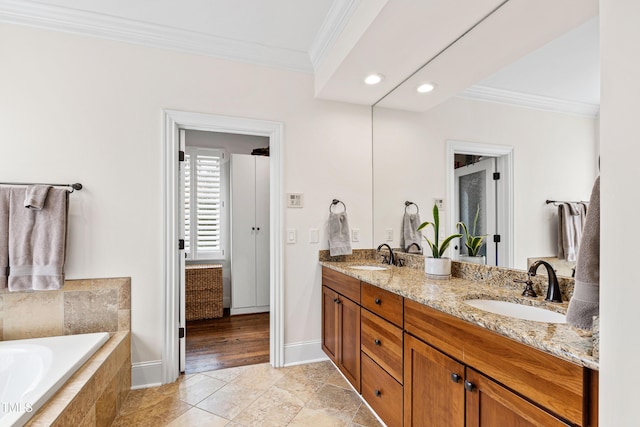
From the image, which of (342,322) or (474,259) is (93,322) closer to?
(342,322)

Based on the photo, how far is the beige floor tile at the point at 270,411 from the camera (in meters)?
1.85

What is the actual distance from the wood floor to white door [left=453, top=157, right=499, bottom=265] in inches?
77.2

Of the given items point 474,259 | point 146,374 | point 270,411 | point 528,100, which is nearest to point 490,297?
point 474,259

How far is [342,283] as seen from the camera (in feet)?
7.40

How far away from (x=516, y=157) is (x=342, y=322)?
150 centimetres

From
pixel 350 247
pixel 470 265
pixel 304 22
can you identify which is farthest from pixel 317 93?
pixel 470 265

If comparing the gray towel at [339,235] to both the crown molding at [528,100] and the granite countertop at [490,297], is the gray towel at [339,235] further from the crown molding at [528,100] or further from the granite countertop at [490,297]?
the crown molding at [528,100]

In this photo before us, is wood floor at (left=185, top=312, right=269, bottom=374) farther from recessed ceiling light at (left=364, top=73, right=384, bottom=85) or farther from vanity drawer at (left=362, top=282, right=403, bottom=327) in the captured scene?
recessed ceiling light at (left=364, top=73, right=384, bottom=85)

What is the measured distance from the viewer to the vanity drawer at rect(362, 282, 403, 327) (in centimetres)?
156

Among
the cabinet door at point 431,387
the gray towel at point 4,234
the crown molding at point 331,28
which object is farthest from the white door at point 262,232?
the cabinet door at point 431,387

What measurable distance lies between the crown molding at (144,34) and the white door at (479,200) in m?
1.62

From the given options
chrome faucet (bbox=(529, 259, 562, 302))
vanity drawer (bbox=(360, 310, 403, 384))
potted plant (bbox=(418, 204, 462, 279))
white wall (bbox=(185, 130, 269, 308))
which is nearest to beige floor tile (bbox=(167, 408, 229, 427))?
vanity drawer (bbox=(360, 310, 403, 384))

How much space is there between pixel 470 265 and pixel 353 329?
84cm

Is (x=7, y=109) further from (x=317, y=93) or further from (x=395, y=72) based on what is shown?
(x=395, y=72)
